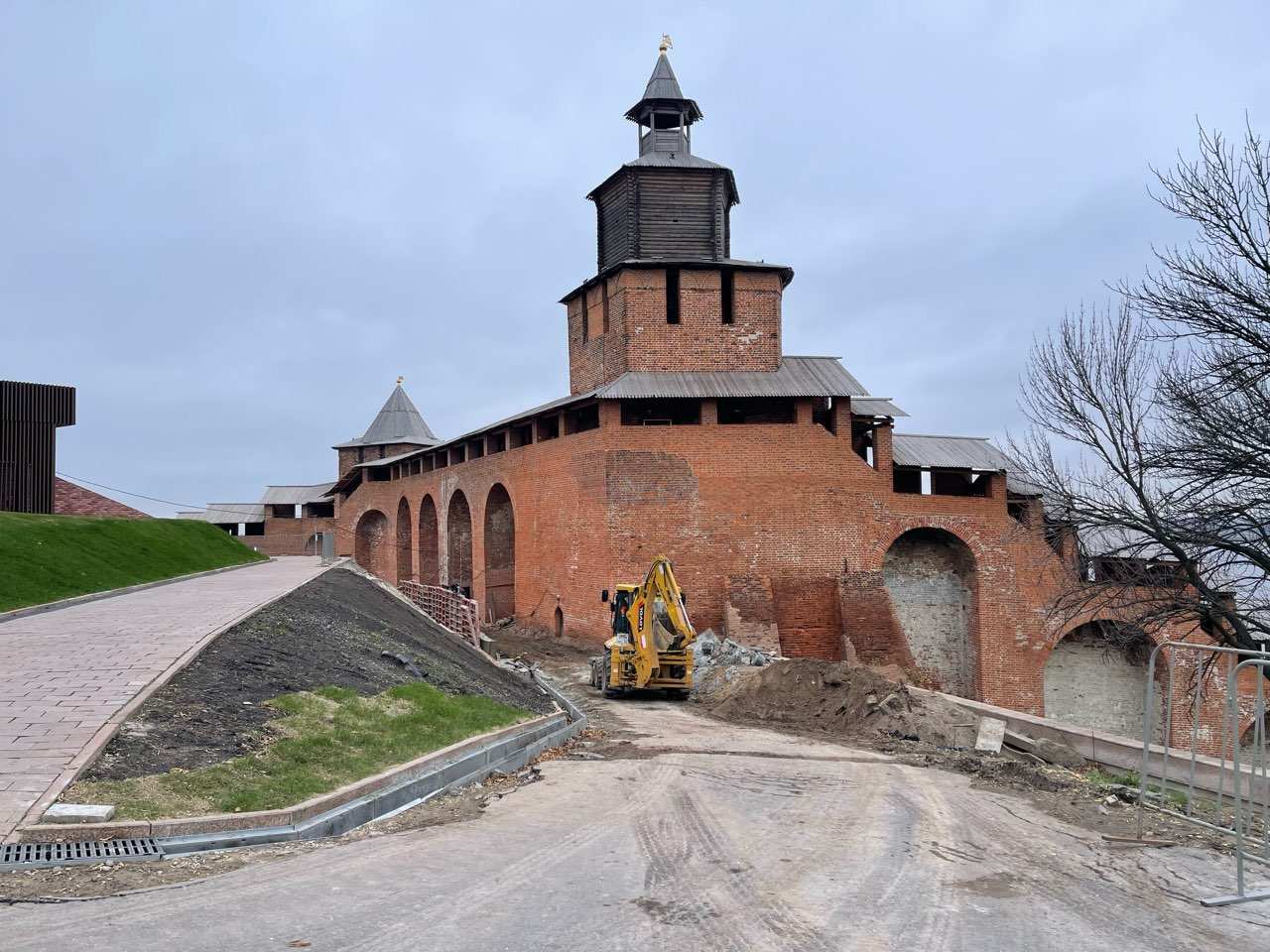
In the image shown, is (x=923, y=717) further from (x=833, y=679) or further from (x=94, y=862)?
(x=94, y=862)

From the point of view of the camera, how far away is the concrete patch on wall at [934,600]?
79.7ft

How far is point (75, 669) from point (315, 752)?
2978mm

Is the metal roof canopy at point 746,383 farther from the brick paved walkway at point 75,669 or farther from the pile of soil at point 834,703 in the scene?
the brick paved walkway at point 75,669

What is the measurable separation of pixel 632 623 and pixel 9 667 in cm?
955

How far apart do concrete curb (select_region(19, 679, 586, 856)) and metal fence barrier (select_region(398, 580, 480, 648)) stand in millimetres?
9538

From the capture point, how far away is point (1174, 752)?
9273mm

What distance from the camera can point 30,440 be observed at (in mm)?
25406

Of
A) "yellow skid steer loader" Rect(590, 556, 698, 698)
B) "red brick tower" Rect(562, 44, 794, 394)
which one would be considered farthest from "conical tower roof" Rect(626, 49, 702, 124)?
"yellow skid steer loader" Rect(590, 556, 698, 698)

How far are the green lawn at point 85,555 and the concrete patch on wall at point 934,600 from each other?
1624cm

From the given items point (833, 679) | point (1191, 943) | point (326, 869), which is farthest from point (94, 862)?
point (833, 679)

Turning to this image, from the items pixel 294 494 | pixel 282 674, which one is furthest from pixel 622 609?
pixel 294 494

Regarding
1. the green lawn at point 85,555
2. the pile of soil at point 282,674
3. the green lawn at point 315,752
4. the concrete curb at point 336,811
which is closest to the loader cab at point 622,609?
the pile of soil at point 282,674

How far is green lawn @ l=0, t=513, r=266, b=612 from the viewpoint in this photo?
15.8 meters

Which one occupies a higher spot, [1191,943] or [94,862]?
[94,862]
